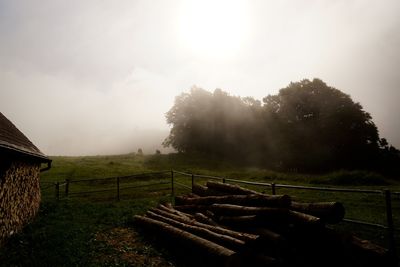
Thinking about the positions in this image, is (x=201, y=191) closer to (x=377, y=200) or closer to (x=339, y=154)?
(x=377, y=200)

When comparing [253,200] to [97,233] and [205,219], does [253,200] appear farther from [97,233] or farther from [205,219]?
[97,233]

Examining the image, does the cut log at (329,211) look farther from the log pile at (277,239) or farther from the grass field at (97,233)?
the grass field at (97,233)

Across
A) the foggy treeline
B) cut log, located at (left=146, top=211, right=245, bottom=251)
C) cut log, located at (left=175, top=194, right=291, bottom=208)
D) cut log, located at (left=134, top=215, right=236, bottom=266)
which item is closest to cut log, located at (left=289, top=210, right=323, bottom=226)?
cut log, located at (left=175, top=194, right=291, bottom=208)

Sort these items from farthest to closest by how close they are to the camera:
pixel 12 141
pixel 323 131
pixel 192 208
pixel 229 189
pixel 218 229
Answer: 1. pixel 323 131
2. pixel 192 208
3. pixel 229 189
4. pixel 12 141
5. pixel 218 229

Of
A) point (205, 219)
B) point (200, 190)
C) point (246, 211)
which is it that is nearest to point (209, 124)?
point (200, 190)

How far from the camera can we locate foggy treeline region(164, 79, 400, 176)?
45.6 m

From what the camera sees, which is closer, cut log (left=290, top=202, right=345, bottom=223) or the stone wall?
cut log (left=290, top=202, right=345, bottom=223)

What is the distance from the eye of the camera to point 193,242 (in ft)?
26.5

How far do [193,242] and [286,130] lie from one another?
4415cm

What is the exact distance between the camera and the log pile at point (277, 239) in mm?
6883

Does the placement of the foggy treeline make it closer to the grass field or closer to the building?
the grass field

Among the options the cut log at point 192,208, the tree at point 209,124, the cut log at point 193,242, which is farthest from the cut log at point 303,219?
the tree at point 209,124

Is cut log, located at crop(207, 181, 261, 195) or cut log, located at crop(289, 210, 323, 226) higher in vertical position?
cut log, located at crop(207, 181, 261, 195)

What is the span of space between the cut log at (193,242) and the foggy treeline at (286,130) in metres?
39.3
